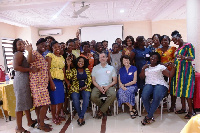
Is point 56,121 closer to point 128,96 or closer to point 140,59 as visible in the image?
point 128,96

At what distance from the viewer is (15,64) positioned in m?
2.50

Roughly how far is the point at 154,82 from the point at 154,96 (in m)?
0.31

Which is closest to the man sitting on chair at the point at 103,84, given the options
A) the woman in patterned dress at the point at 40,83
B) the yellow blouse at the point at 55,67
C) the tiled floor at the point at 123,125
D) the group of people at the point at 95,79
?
the group of people at the point at 95,79

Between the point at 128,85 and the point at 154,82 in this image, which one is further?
the point at 128,85

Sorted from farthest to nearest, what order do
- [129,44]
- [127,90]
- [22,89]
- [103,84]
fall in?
[129,44], [103,84], [127,90], [22,89]

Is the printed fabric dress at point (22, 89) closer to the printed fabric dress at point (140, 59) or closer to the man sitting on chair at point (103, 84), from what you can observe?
the man sitting on chair at point (103, 84)

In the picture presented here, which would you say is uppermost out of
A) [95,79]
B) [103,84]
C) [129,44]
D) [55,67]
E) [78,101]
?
[129,44]

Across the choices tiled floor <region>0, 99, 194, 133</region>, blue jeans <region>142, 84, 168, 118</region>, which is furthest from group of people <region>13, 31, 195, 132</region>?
tiled floor <region>0, 99, 194, 133</region>

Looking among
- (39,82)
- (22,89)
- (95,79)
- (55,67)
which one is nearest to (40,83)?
(39,82)

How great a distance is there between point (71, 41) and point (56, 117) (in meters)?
1.64

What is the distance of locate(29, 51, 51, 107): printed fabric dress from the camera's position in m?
2.63

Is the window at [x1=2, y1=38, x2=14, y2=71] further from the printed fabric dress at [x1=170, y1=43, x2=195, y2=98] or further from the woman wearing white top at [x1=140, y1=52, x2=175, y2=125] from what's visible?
the printed fabric dress at [x1=170, y1=43, x2=195, y2=98]

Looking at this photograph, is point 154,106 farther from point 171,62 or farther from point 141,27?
point 141,27

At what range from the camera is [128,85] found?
3.39 metres
